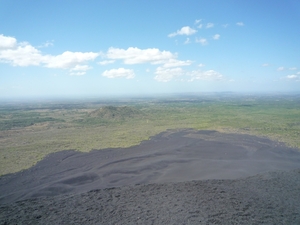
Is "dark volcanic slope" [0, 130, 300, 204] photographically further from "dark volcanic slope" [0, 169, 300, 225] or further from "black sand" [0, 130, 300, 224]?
"dark volcanic slope" [0, 169, 300, 225]

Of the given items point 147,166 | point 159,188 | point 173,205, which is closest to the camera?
point 173,205

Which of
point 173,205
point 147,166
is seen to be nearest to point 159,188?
point 173,205

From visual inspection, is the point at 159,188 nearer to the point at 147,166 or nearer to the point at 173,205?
the point at 173,205

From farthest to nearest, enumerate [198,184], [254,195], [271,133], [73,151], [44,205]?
1. [271,133]
2. [73,151]
3. [198,184]
4. [254,195]
5. [44,205]

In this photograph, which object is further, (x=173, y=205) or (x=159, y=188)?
(x=159, y=188)

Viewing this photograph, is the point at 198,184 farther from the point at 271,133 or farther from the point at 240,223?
the point at 271,133

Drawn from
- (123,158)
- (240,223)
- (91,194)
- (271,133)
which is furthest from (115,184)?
(271,133)
